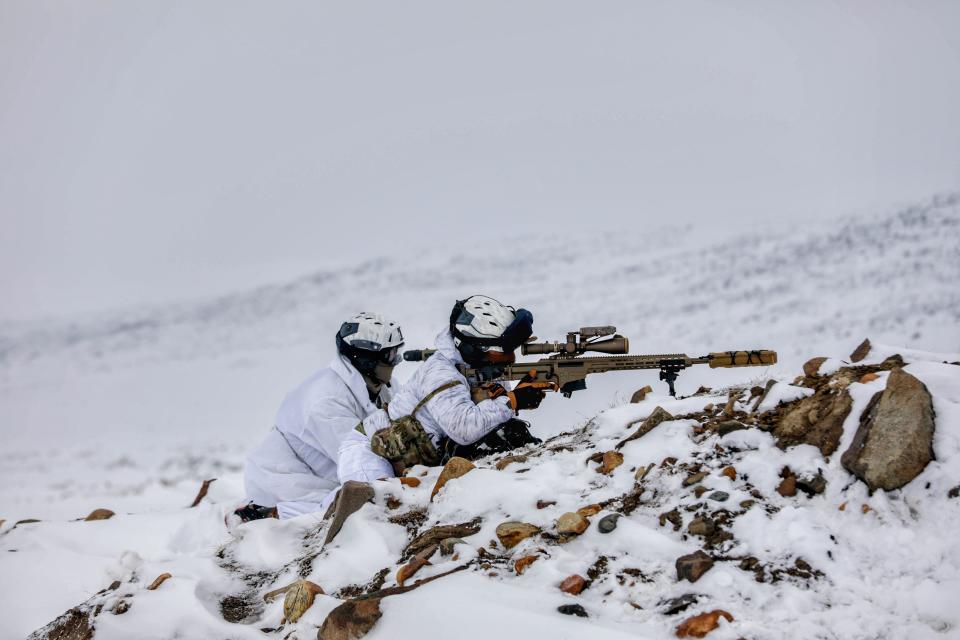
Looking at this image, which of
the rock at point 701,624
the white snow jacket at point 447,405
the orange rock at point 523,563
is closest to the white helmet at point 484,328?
the white snow jacket at point 447,405

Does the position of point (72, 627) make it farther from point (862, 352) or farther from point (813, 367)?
point (862, 352)

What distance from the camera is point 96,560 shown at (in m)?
6.05

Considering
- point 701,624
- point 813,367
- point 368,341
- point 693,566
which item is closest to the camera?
point 701,624

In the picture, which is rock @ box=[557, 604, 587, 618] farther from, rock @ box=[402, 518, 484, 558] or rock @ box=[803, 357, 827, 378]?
rock @ box=[803, 357, 827, 378]

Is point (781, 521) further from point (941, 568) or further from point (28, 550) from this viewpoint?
point (28, 550)

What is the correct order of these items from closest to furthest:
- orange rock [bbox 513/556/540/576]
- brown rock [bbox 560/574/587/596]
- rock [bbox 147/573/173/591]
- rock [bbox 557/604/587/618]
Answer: rock [bbox 557/604/587/618], brown rock [bbox 560/574/587/596], orange rock [bbox 513/556/540/576], rock [bbox 147/573/173/591]

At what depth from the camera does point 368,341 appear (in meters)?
6.86

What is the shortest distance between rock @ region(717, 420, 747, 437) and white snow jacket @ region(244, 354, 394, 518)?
3297 mm

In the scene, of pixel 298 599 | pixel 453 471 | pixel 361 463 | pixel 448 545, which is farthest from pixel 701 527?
pixel 361 463

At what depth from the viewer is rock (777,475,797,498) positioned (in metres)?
3.42

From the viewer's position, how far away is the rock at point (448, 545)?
12.0 ft

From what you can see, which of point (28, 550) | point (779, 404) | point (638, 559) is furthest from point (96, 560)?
point (779, 404)

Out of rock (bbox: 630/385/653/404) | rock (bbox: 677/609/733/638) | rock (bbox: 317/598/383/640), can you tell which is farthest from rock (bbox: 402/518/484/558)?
rock (bbox: 630/385/653/404)

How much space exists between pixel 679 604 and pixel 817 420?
1.45 m
